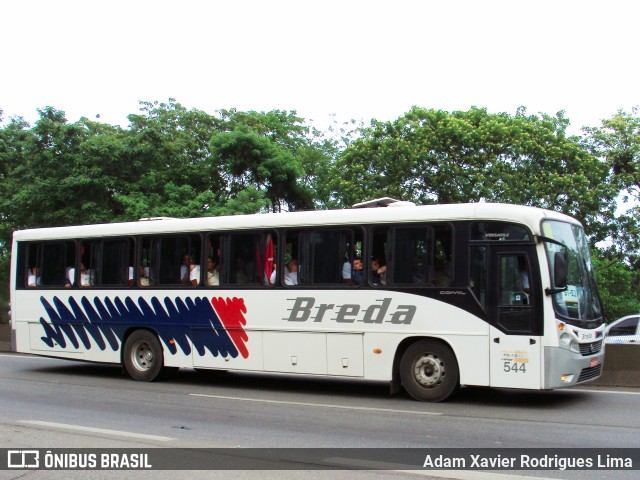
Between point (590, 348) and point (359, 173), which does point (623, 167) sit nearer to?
point (359, 173)

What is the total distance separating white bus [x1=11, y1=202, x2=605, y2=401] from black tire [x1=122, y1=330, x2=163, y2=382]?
28 mm

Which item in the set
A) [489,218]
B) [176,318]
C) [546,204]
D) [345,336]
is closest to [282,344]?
[345,336]

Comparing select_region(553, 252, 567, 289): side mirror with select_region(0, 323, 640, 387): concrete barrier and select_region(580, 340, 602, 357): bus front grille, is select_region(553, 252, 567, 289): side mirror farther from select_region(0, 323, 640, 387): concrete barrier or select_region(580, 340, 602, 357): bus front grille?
select_region(0, 323, 640, 387): concrete barrier

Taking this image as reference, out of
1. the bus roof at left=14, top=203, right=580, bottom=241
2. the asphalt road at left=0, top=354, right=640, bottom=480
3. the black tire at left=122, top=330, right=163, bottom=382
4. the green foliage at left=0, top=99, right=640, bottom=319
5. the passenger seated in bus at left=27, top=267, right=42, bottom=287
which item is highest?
the green foliage at left=0, top=99, right=640, bottom=319

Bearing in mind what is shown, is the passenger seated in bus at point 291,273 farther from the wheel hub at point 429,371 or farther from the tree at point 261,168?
the tree at point 261,168

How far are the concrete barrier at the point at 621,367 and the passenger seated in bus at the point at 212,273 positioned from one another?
23.9ft

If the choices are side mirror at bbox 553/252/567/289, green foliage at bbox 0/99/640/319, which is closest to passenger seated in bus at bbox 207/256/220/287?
side mirror at bbox 553/252/567/289

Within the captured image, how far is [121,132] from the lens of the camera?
120 feet

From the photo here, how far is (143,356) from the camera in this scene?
14.7 metres

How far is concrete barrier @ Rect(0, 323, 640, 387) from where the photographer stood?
44.5ft

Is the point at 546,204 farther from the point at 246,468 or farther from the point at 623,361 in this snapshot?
the point at 246,468

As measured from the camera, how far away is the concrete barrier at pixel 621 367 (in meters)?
13.6

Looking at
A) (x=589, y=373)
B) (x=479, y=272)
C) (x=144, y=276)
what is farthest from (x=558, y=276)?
(x=144, y=276)

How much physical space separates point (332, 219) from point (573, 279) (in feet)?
12.9
